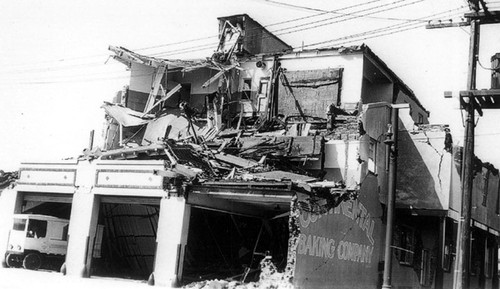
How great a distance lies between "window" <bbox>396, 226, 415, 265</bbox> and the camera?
86.3ft

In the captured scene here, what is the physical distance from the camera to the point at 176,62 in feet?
103

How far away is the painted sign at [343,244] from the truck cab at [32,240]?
38.4 ft

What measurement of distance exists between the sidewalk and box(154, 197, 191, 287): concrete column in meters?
0.80

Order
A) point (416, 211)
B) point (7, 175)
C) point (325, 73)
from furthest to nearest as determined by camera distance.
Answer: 1. point (325, 73)
2. point (416, 211)
3. point (7, 175)

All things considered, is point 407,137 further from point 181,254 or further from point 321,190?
point 181,254

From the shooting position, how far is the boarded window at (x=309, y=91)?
28.2m

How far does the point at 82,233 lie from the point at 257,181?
8.17 metres

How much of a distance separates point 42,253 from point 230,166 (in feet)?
29.7

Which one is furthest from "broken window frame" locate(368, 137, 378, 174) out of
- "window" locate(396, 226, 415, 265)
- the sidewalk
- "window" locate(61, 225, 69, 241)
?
"window" locate(61, 225, 69, 241)

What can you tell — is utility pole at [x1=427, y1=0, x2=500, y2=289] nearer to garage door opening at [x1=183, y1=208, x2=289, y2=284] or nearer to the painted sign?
the painted sign

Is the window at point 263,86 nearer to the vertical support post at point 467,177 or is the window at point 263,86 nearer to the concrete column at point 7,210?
the concrete column at point 7,210

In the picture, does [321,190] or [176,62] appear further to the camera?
[176,62]

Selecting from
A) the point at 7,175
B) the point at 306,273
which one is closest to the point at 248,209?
the point at 306,273

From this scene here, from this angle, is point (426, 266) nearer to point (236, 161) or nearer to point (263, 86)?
point (236, 161)
